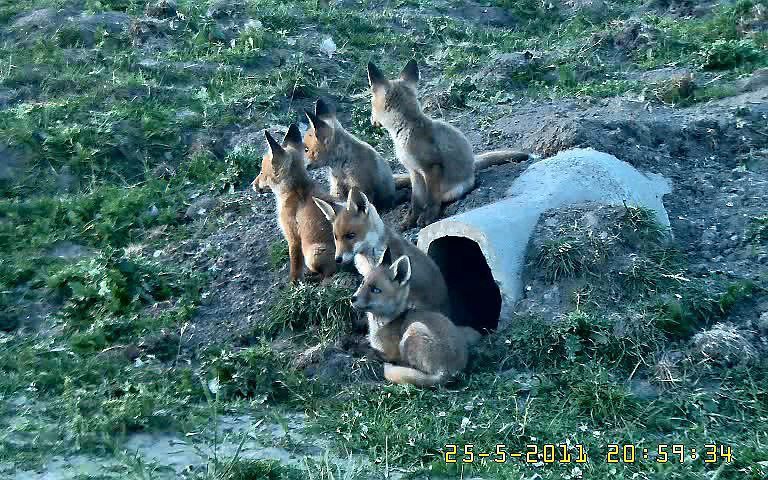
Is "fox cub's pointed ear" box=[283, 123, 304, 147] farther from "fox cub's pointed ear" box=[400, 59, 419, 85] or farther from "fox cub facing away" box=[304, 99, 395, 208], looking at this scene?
"fox cub's pointed ear" box=[400, 59, 419, 85]

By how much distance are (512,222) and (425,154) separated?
1.43 meters

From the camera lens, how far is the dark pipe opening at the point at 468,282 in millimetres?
8188

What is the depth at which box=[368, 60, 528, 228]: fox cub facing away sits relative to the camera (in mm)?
8359

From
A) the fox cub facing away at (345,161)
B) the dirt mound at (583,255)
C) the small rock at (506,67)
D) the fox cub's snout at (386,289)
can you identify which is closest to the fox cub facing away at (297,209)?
the fox cub facing away at (345,161)

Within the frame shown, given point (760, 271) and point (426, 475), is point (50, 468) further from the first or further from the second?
point (760, 271)

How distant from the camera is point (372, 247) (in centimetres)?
746

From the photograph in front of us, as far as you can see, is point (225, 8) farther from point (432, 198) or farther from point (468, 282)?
point (468, 282)

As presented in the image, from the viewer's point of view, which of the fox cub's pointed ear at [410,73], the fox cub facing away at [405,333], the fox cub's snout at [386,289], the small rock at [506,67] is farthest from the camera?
the small rock at [506,67]

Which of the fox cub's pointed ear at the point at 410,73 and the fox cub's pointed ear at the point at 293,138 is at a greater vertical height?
the fox cub's pointed ear at the point at 410,73

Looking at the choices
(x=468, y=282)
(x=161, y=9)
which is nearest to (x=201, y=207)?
(x=468, y=282)

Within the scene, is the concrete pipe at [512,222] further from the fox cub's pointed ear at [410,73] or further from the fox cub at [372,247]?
the fox cub's pointed ear at [410,73]

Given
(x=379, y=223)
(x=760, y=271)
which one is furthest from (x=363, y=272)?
(x=760, y=271)

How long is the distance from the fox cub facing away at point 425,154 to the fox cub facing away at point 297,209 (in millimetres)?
869

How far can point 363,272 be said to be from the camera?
297 inches
